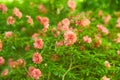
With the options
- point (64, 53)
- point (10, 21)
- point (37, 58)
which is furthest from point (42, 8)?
point (37, 58)

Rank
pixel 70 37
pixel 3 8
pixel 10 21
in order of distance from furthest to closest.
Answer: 1. pixel 3 8
2. pixel 10 21
3. pixel 70 37

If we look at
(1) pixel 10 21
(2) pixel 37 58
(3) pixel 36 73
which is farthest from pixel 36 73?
(1) pixel 10 21

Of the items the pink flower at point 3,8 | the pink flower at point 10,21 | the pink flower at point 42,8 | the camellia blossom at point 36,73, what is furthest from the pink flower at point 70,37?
the pink flower at point 42,8

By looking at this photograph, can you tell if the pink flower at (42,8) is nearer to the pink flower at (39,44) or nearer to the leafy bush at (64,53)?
the leafy bush at (64,53)

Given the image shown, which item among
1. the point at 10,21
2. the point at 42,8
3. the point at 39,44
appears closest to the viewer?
the point at 39,44

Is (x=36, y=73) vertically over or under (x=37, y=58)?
under

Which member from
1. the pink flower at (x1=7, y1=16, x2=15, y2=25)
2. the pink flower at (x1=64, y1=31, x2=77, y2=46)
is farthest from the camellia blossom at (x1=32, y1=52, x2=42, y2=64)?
the pink flower at (x1=7, y1=16, x2=15, y2=25)

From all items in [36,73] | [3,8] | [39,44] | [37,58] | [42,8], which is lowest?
[36,73]

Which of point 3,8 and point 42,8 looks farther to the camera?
point 42,8

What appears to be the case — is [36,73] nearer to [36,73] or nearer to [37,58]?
[36,73]

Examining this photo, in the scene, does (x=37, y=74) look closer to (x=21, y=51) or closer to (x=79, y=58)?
(x=79, y=58)

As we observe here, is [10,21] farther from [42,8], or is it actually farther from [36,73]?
[42,8]

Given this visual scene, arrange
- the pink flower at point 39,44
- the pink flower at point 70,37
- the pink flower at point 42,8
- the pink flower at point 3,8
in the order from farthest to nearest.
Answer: the pink flower at point 42,8
the pink flower at point 3,8
the pink flower at point 39,44
the pink flower at point 70,37
